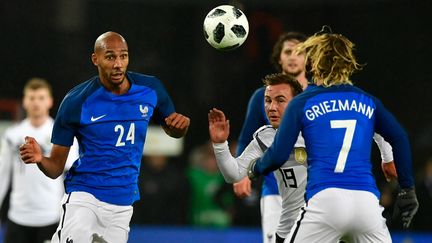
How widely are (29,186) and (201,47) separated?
7.29 meters

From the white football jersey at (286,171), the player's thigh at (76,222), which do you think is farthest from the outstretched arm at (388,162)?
the player's thigh at (76,222)

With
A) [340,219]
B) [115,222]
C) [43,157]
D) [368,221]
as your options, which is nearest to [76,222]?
[115,222]

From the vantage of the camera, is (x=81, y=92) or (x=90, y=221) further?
(x=81, y=92)

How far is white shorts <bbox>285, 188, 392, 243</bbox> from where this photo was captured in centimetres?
564

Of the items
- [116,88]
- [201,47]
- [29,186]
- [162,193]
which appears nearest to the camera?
[116,88]

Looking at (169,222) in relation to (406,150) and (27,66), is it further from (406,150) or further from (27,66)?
(406,150)

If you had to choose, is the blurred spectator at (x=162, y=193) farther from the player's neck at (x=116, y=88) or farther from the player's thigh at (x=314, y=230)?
the player's thigh at (x=314, y=230)

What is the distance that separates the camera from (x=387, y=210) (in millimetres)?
13859

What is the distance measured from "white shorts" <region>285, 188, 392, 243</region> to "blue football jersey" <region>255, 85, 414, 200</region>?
2.6 inches

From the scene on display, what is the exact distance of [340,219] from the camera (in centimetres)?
564

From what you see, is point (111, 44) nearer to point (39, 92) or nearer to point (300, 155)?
point (300, 155)

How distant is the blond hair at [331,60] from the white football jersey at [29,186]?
11.6ft

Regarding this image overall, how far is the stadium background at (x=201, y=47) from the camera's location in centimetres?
1552

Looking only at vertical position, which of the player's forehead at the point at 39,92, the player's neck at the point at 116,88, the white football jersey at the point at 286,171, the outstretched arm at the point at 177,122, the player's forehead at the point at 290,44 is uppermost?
the player's forehead at the point at 290,44
